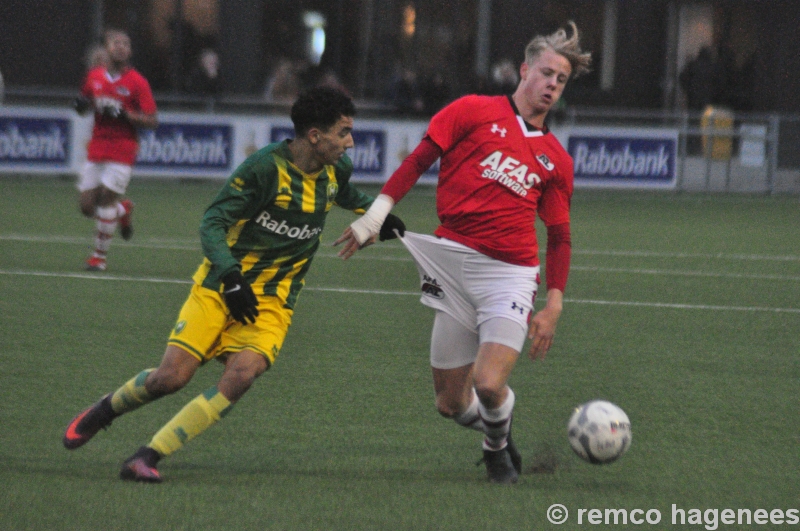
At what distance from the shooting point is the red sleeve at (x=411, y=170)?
5.52m

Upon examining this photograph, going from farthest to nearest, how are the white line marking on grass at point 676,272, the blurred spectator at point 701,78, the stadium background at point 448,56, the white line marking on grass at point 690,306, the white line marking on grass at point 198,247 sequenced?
the blurred spectator at point 701,78, the stadium background at point 448,56, the white line marking on grass at point 198,247, the white line marking on grass at point 676,272, the white line marking on grass at point 690,306

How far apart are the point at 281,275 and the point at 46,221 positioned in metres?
11.5

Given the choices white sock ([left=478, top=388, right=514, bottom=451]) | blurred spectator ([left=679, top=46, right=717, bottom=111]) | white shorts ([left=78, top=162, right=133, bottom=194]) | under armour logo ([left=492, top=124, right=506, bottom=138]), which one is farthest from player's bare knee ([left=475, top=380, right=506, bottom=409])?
blurred spectator ([left=679, top=46, right=717, bottom=111])

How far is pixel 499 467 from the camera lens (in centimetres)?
558

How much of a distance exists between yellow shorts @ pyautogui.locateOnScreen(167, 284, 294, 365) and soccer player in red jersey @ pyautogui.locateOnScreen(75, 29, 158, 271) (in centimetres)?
700

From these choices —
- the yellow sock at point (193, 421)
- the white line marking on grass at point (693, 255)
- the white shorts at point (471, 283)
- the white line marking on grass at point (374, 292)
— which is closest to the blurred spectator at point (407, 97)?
the white line marking on grass at point (693, 255)

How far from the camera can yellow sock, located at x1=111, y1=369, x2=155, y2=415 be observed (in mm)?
5355

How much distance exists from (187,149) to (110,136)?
9.30m

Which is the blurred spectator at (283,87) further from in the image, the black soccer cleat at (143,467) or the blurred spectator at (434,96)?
the black soccer cleat at (143,467)

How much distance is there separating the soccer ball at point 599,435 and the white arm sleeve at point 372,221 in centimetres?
125

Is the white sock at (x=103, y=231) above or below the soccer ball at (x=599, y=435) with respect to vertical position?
below

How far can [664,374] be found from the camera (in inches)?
323

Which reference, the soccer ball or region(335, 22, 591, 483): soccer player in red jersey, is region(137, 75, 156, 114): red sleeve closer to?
region(335, 22, 591, 483): soccer player in red jersey

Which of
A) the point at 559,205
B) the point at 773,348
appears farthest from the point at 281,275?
the point at 773,348
